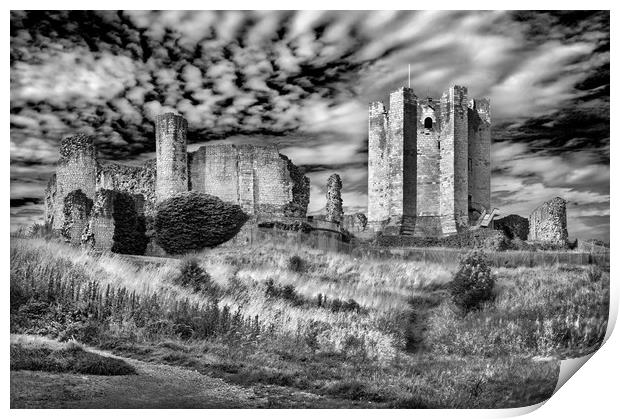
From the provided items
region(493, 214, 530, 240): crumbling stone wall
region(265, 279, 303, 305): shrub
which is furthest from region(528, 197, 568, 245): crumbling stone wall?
region(265, 279, 303, 305): shrub

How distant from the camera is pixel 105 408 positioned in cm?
662

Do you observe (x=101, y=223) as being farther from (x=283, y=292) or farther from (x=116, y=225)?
(x=283, y=292)

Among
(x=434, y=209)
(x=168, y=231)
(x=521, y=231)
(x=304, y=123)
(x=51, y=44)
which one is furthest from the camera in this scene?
(x=434, y=209)

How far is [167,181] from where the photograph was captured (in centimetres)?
1180

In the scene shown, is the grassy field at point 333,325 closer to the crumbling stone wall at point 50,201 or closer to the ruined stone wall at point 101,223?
the crumbling stone wall at point 50,201

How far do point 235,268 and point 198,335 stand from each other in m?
0.93

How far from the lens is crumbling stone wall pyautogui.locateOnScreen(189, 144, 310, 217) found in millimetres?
10695

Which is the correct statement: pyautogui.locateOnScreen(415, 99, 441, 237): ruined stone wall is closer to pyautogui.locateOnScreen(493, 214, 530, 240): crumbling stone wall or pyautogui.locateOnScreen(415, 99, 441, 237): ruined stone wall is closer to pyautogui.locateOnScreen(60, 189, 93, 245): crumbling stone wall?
pyautogui.locateOnScreen(493, 214, 530, 240): crumbling stone wall

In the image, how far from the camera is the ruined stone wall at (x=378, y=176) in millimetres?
14180

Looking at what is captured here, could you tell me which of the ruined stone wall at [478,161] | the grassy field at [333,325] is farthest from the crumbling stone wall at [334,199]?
the ruined stone wall at [478,161]

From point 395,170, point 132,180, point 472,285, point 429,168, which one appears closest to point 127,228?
point 132,180

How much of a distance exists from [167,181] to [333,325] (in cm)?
537

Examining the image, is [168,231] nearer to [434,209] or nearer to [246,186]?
[246,186]
